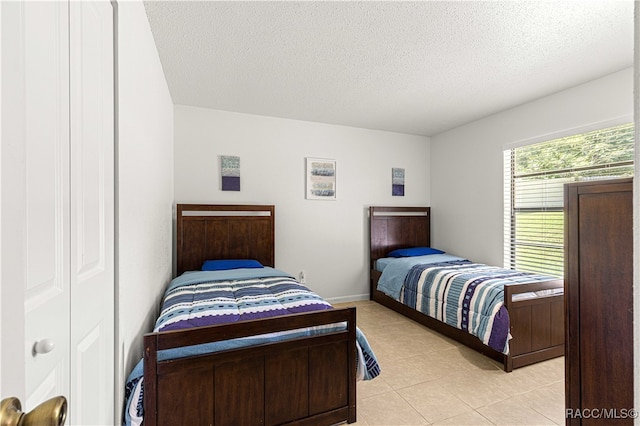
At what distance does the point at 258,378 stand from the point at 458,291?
198 cm

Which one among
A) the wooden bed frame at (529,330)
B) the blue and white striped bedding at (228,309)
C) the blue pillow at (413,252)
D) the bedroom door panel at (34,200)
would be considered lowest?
the wooden bed frame at (529,330)

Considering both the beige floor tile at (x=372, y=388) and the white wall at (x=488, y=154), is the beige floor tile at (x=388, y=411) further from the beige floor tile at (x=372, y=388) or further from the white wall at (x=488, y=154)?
the white wall at (x=488, y=154)

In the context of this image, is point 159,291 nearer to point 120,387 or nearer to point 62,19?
point 120,387

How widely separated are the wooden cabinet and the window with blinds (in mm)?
1851

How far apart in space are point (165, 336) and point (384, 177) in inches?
137

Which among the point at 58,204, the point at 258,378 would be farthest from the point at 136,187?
the point at 258,378

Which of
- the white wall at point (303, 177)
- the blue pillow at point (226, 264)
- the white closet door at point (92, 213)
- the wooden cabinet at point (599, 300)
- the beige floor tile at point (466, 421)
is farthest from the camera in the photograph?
the white wall at point (303, 177)

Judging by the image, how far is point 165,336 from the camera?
4.25 ft

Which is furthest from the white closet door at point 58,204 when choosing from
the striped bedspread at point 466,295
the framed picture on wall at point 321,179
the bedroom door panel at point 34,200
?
the framed picture on wall at point 321,179

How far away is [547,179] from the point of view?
298 centimetres

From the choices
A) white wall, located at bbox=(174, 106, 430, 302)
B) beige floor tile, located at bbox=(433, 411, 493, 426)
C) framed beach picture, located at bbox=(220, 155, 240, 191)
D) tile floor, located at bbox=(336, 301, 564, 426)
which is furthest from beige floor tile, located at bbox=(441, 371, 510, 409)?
framed beach picture, located at bbox=(220, 155, 240, 191)

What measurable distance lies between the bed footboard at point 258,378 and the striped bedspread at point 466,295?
4.37ft

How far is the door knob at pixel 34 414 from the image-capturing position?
0.33 metres

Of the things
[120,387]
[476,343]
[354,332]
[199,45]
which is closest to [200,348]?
[120,387]
